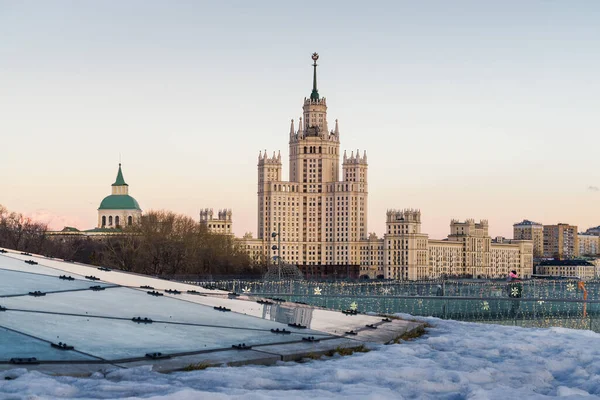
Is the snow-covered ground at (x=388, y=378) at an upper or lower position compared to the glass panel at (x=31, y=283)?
lower

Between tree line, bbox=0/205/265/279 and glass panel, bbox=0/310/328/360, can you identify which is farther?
tree line, bbox=0/205/265/279

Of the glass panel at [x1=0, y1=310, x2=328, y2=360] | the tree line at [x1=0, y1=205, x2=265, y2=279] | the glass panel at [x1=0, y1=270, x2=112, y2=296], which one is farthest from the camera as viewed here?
the tree line at [x1=0, y1=205, x2=265, y2=279]

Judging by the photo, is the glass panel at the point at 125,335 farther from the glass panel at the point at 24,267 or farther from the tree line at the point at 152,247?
the tree line at the point at 152,247

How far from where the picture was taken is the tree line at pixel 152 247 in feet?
430

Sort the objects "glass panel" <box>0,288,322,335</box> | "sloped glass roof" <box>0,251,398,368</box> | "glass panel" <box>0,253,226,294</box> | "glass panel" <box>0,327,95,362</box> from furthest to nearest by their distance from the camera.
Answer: "glass panel" <box>0,253,226,294</box> → "glass panel" <box>0,288,322,335</box> → "sloped glass roof" <box>0,251,398,368</box> → "glass panel" <box>0,327,95,362</box>

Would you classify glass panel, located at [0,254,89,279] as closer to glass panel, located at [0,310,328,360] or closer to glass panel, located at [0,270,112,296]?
glass panel, located at [0,270,112,296]

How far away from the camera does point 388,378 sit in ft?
43.9

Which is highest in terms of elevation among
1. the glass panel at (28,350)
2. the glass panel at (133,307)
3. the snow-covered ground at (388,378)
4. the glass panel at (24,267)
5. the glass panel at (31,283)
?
the glass panel at (24,267)

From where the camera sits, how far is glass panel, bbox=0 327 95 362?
13078 mm

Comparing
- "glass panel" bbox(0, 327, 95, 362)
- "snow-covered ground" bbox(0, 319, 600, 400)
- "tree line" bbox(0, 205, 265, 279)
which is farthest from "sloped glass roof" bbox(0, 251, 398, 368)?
"tree line" bbox(0, 205, 265, 279)

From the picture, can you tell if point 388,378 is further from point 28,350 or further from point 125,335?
point 28,350

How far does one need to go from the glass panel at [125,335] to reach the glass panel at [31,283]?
2455 millimetres

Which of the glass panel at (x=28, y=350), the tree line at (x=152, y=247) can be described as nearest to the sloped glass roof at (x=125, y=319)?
the glass panel at (x=28, y=350)

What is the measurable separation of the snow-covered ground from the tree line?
106m
